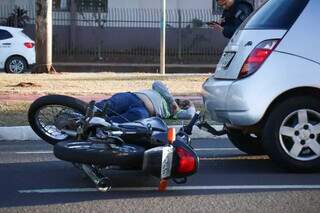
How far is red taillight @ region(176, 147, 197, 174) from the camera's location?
593 cm

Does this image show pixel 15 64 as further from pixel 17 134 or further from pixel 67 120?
pixel 67 120

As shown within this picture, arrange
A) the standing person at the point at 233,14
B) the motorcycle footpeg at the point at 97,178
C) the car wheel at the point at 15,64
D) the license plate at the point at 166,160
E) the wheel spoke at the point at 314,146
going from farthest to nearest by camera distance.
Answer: the car wheel at the point at 15,64
the standing person at the point at 233,14
the wheel spoke at the point at 314,146
the motorcycle footpeg at the point at 97,178
the license plate at the point at 166,160

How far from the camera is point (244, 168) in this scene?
7.26 metres

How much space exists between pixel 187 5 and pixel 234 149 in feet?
65.7

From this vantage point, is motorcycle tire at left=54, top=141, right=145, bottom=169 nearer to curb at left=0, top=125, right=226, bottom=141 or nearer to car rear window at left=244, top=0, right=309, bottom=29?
car rear window at left=244, top=0, right=309, bottom=29

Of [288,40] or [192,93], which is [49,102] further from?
[192,93]

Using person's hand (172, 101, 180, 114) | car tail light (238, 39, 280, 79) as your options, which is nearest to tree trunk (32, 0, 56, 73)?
person's hand (172, 101, 180, 114)

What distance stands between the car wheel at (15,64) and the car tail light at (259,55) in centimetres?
1567

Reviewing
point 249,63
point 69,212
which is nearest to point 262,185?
point 249,63

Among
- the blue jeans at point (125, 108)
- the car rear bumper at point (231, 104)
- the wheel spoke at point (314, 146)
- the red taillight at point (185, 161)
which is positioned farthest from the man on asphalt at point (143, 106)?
the wheel spoke at point (314, 146)

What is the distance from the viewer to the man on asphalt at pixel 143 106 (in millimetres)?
6836

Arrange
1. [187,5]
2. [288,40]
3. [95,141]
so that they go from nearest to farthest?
[95,141] → [288,40] → [187,5]

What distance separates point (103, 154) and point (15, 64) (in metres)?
16.4

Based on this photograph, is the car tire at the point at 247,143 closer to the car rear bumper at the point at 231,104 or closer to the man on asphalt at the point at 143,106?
the car rear bumper at the point at 231,104
